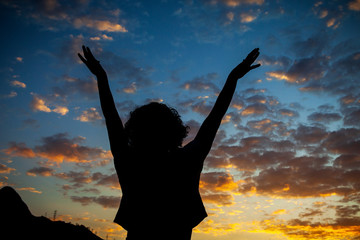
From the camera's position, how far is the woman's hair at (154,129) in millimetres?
2307

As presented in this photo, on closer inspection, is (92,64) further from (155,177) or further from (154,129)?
(155,177)

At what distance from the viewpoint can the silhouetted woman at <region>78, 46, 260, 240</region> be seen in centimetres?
193

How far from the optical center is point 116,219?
199cm

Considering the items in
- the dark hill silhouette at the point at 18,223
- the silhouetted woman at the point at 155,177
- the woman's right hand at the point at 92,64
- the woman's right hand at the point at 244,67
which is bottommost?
the dark hill silhouette at the point at 18,223

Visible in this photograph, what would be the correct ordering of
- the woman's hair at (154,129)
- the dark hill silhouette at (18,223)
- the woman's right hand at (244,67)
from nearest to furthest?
the woman's hair at (154,129) < the woman's right hand at (244,67) < the dark hill silhouette at (18,223)

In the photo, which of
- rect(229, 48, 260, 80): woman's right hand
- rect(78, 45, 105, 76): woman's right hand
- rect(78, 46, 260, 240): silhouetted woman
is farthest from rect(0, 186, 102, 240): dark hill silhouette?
rect(229, 48, 260, 80): woman's right hand

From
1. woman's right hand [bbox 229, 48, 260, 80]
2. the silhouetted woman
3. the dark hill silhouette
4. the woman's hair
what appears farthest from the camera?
the dark hill silhouette

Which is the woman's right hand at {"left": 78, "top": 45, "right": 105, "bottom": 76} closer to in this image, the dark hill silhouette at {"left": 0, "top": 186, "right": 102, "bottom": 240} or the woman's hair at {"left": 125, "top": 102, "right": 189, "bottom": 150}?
the woman's hair at {"left": 125, "top": 102, "right": 189, "bottom": 150}

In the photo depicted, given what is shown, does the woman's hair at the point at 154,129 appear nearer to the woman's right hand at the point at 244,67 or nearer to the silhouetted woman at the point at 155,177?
the silhouetted woman at the point at 155,177

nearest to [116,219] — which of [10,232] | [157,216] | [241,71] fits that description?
[157,216]

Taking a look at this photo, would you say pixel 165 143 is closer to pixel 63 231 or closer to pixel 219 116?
pixel 219 116

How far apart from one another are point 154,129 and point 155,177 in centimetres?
52

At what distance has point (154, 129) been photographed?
2336mm

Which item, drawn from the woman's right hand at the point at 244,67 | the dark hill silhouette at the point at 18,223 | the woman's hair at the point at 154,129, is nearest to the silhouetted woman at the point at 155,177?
the woman's hair at the point at 154,129
